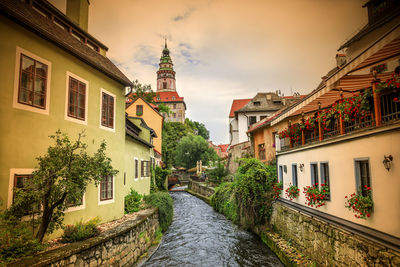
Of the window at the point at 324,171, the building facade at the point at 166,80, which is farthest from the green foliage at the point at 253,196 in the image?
the building facade at the point at 166,80

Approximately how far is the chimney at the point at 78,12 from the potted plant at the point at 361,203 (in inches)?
506

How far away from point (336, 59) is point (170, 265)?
1821 cm

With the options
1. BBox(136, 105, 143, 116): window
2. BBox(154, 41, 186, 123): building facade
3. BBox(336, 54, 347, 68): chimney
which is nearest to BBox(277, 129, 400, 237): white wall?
BBox(336, 54, 347, 68): chimney

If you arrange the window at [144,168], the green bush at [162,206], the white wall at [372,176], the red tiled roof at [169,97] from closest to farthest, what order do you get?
1. the white wall at [372,176]
2. the green bush at [162,206]
3. the window at [144,168]
4. the red tiled roof at [169,97]

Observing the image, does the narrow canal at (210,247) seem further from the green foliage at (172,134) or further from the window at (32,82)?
the green foliage at (172,134)

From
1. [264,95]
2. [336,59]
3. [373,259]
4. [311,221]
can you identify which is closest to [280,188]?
[311,221]

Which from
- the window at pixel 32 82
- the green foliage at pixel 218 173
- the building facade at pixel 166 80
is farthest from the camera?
the building facade at pixel 166 80

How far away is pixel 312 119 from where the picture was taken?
9.27 metres

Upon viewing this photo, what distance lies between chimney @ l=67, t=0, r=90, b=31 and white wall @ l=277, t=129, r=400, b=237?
11825mm

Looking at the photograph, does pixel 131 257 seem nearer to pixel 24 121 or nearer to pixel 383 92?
pixel 24 121

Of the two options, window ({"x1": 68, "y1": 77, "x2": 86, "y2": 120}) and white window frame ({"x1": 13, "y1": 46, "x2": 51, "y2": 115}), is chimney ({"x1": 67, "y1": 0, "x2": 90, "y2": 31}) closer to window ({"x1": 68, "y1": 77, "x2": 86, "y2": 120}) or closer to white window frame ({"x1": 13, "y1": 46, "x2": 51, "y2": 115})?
window ({"x1": 68, "y1": 77, "x2": 86, "y2": 120})

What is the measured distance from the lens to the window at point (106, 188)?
9342 millimetres

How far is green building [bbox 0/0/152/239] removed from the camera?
19.4 feet

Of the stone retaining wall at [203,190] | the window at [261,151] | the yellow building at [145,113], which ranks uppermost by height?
the yellow building at [145,113]
